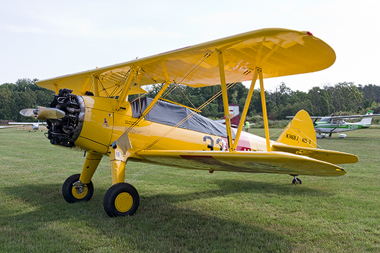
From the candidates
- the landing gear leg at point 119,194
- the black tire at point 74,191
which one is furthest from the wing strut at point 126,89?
the black tire at point 74,191

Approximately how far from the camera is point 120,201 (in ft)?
13.5

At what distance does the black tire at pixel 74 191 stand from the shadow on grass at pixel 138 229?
15 centimetres

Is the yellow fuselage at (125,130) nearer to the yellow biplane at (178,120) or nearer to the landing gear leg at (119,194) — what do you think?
the yellow biplane at (178,120)

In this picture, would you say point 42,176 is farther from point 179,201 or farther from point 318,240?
point 318,240

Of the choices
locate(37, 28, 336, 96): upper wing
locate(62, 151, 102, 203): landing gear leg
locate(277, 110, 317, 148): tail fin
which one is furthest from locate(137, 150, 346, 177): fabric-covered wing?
locate(277, 110, 317, 148): tail fin

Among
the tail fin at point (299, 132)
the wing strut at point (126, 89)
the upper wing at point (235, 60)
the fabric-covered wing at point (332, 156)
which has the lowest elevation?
the fabric-covered wing at point (332, 156)

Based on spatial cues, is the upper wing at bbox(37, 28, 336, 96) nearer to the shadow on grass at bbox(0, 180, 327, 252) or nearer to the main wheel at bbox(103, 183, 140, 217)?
the main wheel at bbox(103, 183, 140, 217)

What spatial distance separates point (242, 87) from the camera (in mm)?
66250

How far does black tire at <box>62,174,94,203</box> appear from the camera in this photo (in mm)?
5031

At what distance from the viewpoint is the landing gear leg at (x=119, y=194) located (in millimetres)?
4031

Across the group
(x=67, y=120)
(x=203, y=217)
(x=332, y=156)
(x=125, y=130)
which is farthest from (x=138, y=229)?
(x=332, y=156)

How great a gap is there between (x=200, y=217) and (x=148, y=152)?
1.32 meters

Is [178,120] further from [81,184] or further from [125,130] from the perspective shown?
[81,184]

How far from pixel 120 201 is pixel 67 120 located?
143 cm
